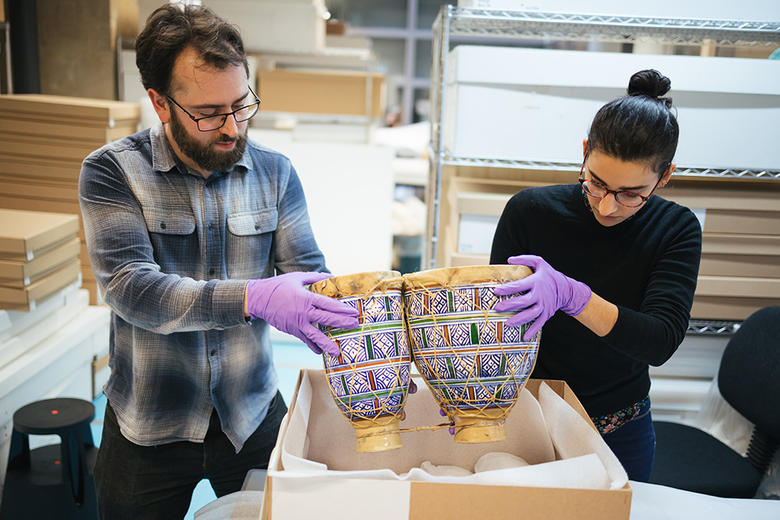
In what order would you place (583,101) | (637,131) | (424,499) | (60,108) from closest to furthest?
(424,499) → (637,131) → (583,101) → (60,108)

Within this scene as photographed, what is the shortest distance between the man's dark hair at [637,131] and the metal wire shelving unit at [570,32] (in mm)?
983

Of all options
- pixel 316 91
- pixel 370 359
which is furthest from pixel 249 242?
pixel 316 91

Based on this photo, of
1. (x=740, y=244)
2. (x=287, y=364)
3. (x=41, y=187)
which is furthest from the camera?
(x=287, y=364)

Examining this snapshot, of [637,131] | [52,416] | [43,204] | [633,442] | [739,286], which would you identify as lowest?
[52,416]

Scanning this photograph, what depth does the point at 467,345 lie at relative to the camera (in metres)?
0.85

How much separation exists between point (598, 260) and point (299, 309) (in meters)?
0.60

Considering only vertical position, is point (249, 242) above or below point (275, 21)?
below

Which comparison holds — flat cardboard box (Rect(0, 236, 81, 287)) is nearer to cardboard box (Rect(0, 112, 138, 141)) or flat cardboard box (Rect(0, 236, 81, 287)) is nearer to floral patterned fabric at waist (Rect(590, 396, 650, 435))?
cardboard box (Rect(0, 112, 138, 141))

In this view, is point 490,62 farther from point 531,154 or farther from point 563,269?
point 563,269

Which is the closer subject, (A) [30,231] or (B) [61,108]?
(A) [30,231]

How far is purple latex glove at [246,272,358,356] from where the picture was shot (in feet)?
2.75

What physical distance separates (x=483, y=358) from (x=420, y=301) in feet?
0.37

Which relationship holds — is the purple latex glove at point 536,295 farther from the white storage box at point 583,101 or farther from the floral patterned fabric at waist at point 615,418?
the white storage box at point 583,101

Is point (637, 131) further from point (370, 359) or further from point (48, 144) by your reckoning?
point (48, 144)
